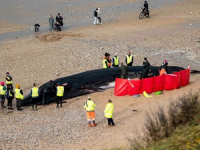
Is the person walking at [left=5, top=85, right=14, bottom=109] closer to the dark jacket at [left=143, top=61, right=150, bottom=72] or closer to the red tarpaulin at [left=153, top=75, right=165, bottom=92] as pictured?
the dark jacket at [left=143, top=61, right=150, bottom=72]

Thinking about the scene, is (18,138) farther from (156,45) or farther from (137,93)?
(156,45)

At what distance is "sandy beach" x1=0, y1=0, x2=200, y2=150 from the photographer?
59.1ft

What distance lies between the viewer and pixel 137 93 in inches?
897

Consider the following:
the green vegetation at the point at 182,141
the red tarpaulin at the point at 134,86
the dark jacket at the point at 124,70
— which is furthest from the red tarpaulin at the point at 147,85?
the green vegetation at the point at 182,141

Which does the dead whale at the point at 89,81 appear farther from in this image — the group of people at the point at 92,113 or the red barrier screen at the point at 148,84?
the group of people at the point at 92,113

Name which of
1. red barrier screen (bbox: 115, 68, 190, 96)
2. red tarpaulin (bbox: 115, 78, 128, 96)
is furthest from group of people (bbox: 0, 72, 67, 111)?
red barrier screen (bbox: 115, 68, 190, 96)

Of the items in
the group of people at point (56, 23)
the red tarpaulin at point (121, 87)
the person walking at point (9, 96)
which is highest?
the group of people at point (56, 23)

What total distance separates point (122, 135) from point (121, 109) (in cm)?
335

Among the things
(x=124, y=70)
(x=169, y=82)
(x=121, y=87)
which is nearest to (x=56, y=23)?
(x=124, y=70)

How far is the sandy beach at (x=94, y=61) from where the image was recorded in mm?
18016

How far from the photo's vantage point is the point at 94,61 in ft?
97.3

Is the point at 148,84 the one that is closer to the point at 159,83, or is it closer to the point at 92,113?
the point at 159,83

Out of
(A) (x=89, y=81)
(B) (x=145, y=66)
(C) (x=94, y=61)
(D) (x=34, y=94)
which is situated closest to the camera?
(D) (x=34, y=94)

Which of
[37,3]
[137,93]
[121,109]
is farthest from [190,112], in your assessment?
[37,3]
